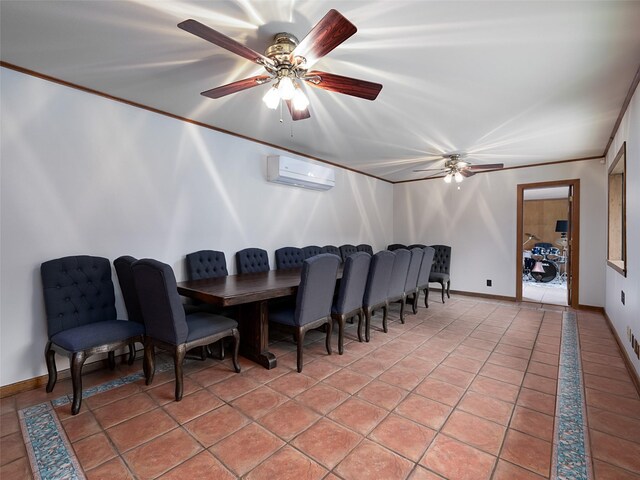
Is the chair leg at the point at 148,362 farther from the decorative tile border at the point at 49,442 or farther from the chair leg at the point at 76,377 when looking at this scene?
the chair leg at the point at 76,377

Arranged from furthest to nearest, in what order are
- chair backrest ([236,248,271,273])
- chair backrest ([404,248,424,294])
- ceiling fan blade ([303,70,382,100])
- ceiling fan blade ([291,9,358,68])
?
chair backrest ([404,248,424,294])
chair backrest ([236,248,271,273])
ceiling fan blade ([303,70,382,100])
ceiling fan blade ([291,9,358,68])

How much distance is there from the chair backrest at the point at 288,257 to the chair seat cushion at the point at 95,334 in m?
2.07

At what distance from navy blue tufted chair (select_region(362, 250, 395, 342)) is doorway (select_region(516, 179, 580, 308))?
322 centimetres

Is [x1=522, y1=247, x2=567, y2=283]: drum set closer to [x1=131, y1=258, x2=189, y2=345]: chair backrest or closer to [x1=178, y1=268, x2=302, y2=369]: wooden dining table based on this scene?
[x1=178, y1=268, x2=302, y2=369]: wooden dining table

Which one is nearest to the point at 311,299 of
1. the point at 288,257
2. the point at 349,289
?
the point at 349,289

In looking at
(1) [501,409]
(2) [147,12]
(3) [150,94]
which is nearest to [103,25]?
(2) [147,12]

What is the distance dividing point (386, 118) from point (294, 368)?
2.68 metres

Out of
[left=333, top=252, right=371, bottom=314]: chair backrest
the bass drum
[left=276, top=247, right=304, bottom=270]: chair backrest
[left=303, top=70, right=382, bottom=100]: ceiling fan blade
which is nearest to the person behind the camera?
[left=303, top=70, right=382, bottom=100]: ceiling fan blade

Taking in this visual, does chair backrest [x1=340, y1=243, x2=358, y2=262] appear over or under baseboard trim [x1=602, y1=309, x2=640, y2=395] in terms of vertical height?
over

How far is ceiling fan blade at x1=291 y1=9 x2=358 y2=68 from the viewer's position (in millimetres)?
1417

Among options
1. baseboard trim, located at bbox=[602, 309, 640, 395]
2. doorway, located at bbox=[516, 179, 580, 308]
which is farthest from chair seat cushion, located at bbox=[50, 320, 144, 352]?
doorway, located at bbox=[516, 179, 580, 308]

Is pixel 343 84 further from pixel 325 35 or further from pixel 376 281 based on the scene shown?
pixel 376 281

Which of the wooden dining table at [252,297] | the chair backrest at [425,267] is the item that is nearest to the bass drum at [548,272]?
the chair backrest at [425,267]

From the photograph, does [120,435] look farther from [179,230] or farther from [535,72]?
[535,72]
